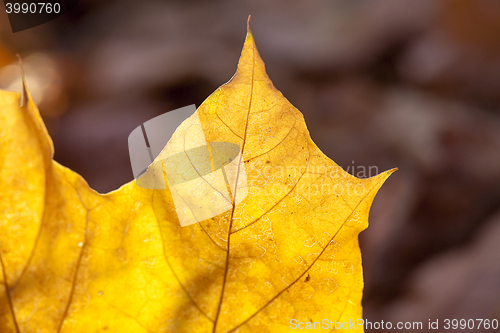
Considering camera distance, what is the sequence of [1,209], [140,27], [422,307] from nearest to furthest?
[1,209], [422,307], [140,27]

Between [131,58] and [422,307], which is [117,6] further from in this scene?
[422,307]

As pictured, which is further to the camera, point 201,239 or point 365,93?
point 365,93

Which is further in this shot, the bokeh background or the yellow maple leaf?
the bokeh background

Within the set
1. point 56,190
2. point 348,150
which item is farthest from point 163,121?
point 348,150

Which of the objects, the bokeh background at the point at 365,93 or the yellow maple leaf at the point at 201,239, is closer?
the yellow maple leaf at the point at 201,239
